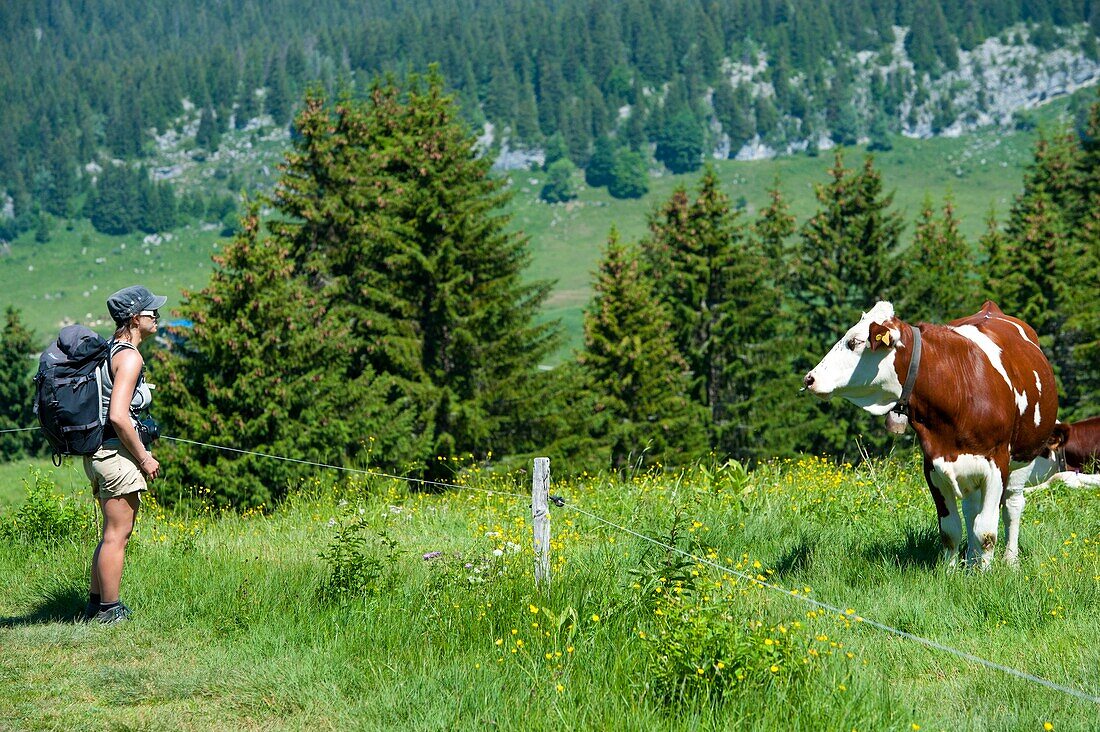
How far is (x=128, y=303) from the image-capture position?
6.86 m

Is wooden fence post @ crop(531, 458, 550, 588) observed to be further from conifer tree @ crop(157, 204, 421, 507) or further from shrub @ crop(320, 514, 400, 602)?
conifer tree @ crop(157, 204, 421, 507)

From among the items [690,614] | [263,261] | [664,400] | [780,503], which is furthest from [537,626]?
[664,400]

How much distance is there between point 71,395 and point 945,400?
5.84m

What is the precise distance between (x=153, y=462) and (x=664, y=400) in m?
34.0

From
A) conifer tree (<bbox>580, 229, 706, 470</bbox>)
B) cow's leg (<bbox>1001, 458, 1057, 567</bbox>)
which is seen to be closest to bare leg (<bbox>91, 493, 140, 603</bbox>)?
cow's leg (<bbox>1001, 458, 1057, 567</bbox>)

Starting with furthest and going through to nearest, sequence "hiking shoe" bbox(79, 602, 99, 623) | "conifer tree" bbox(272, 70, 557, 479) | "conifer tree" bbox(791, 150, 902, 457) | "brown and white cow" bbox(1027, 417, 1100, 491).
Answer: "conifer tree" bbox(791, 150, 902, 457) → "conifer tree" bbox(272, 70, 557, 479) → "brown and white cow" bbox(1027, 417, 1100, 491) → "hiking shoe" bbox(79, 602, 99, 623)

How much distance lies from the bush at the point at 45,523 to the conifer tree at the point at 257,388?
17.5 meters

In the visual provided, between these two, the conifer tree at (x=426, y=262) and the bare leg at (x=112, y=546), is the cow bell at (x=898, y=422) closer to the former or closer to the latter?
the bare leg at (x=112, y=546)

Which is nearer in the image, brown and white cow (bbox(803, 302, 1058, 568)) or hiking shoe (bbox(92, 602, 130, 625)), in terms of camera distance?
hiking shoe (bbox(92, 602, 130, 625))

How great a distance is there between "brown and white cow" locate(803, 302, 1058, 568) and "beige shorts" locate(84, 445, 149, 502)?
14.9ft

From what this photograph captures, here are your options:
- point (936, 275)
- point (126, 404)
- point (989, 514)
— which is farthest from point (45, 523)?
point (936, 275)

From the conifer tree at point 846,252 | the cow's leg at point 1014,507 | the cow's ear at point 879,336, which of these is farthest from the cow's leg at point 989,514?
the conifer tree at point 846,252

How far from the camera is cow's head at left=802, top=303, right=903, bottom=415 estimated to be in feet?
23.5

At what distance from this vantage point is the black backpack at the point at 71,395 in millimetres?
6621
